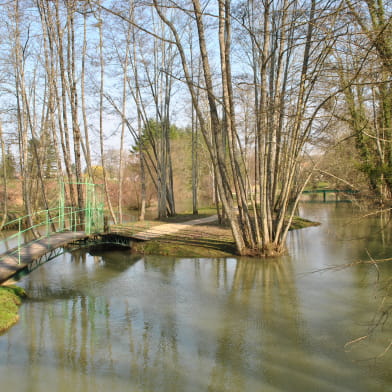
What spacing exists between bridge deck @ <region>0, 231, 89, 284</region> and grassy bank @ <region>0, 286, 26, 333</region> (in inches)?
23.1

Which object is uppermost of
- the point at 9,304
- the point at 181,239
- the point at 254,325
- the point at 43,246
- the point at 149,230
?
the point at 43,246

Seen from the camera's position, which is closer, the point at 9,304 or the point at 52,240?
the point at 9,304

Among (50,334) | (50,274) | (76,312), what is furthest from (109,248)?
(50,334)

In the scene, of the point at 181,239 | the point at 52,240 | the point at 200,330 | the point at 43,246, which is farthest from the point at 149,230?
the point at 200,330

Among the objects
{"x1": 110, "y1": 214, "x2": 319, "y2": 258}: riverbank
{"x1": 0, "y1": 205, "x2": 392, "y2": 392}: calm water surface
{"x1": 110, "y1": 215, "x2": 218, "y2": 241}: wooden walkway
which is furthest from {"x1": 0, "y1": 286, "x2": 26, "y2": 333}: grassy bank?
{"x1": 110, "y1": 214, "x2": 319, "y2": 258}: riverbank

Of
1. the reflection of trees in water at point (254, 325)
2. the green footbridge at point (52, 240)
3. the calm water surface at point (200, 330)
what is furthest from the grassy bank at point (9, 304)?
the reflection of trees in water at point (254, 325)

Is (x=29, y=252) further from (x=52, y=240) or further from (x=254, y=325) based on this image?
(x=254, y=325)

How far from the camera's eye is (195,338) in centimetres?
666

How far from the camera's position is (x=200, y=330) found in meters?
6.96

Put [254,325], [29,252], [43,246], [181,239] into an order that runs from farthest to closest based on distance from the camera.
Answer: [181,239], [43,246], [29,252], [254,325]

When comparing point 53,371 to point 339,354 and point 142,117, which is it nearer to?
point 339,354

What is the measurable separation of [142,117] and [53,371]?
15033 mm

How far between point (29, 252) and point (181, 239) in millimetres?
6008

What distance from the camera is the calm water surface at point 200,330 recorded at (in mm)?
5332
